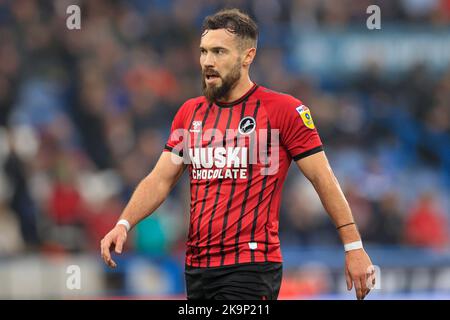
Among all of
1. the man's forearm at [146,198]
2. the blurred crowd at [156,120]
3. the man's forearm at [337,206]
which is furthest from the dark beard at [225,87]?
the blurred crowd at [156,120]

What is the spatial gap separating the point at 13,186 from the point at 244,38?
629 centimetres

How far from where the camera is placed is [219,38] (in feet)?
19.3

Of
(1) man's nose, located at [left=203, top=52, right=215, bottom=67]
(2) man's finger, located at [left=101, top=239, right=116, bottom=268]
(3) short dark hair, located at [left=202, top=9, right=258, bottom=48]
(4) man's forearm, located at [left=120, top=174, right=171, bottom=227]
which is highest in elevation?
(3) short dark hair, located at [left=202, top=9, right=258, bottom=48]

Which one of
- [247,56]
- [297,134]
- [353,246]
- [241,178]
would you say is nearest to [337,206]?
[353,246]

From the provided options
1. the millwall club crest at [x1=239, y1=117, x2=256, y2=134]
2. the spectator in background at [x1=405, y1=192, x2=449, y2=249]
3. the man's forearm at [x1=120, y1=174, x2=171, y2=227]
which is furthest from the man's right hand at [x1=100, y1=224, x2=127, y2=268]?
the spectator in background at [x1=405, y1=192, x2=449, y2=249]

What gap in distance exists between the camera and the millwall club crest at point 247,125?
5.87 metres

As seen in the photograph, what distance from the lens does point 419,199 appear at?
13.0 metres

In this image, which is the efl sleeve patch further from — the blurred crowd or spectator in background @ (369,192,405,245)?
spectator in background @ (369,192,405,245)

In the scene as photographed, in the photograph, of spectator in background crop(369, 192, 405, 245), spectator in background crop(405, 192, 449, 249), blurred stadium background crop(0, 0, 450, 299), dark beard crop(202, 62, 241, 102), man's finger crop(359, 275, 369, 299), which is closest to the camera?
man's finger crop(359, 275, 369, 299)

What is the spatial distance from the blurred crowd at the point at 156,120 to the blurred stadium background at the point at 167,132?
0.02 m

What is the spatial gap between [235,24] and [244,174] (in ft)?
3.05

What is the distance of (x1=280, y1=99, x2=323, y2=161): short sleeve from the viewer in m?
5.80

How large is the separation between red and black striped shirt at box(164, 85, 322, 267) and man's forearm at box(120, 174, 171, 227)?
28cm

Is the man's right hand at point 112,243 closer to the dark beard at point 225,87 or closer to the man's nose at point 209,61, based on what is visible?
the dark beard at point 225,87
